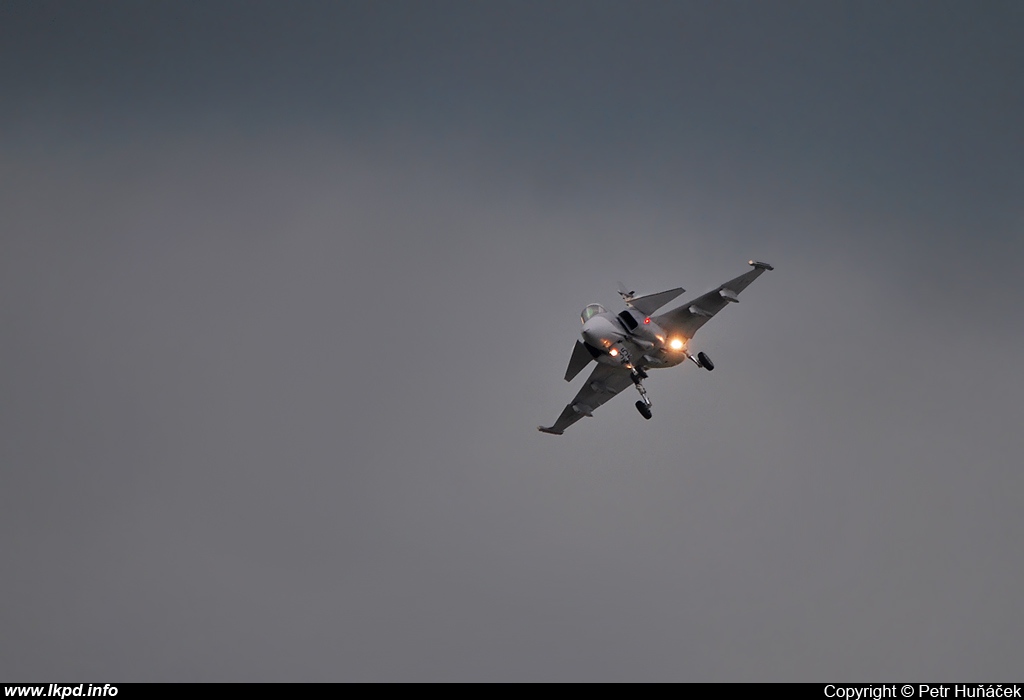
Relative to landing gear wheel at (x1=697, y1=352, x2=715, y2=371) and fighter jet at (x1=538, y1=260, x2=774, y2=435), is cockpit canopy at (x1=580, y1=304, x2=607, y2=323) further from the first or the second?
landing gear wheel at (x1=697, y1=352, x2=715, y2=371)

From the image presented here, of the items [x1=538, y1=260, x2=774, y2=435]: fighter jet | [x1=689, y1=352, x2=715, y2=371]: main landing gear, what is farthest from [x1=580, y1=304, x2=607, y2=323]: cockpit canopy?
[x1=689, y1=352, x2=715, y2=371]: main landing gear

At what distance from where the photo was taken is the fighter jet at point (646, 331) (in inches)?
2790

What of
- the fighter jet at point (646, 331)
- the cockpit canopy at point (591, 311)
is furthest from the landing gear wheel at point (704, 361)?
the cockpit canopy at point (591, 311)

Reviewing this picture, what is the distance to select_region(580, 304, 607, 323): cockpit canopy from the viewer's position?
71.4m

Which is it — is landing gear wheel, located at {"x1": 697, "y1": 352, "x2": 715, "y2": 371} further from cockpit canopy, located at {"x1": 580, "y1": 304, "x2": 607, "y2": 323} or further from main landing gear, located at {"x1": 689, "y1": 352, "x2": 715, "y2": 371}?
cockpit canopy, located at {"x1": 580, "y1": 304, "x2": 607, "y2": 323}

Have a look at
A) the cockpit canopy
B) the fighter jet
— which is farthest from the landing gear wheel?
the cockpit canopy
